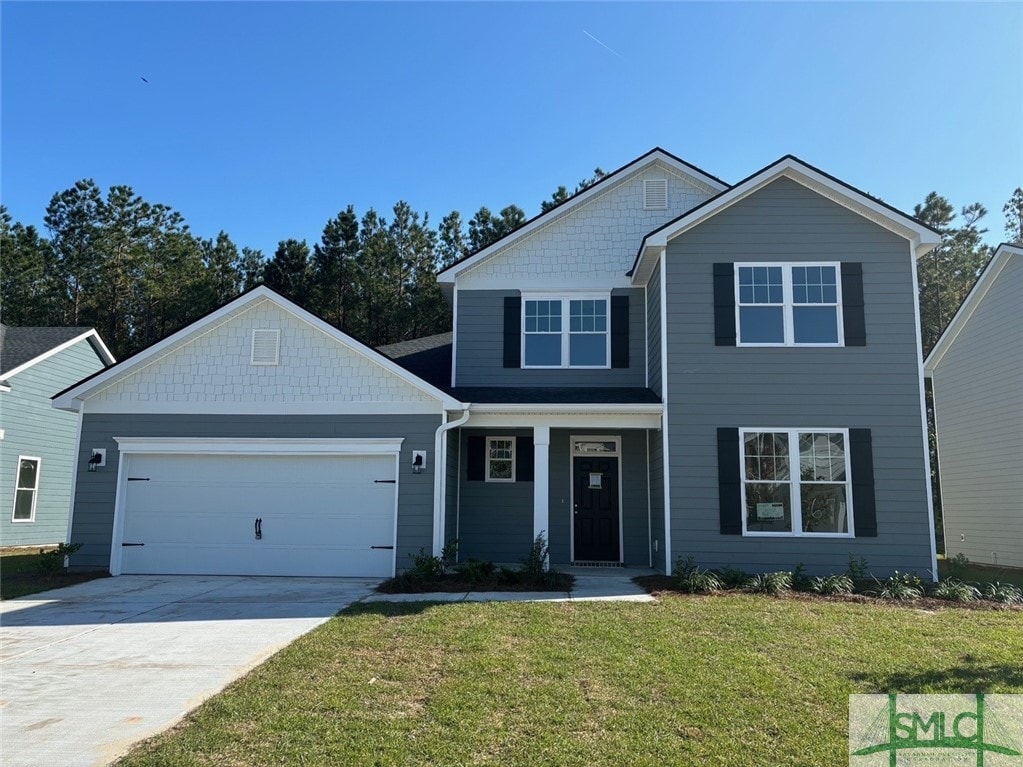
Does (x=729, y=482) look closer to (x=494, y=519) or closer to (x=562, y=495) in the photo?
(x=562, y=495)

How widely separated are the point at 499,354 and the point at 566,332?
4.44ft

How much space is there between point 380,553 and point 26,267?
27.2m

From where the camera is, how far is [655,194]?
14.3 metres

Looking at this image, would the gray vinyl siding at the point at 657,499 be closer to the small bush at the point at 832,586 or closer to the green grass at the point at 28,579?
the small bush at the point at 832,586

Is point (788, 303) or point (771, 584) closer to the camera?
point (771, 584)

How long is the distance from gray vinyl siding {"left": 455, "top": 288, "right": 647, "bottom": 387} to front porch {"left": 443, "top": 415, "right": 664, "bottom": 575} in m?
0.92

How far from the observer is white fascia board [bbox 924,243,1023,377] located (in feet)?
47.2

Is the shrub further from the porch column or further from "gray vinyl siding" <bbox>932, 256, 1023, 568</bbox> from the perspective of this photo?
"gray vinyl siding" <bbox>932, 256, 1023, 568</bbox>

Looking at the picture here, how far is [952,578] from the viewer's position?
10.9 m

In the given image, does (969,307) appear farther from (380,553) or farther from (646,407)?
(380,553)

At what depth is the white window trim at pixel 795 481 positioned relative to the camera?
36.6 feet

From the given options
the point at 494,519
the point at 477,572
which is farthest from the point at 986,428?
the point at 477,572

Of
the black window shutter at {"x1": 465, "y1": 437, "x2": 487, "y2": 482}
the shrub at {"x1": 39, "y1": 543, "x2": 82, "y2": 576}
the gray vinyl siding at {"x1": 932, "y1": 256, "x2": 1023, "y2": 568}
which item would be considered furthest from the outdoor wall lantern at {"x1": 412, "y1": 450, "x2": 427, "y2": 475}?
the gray vinyl siding at {"x1": 932, "y1": 256, "x2": 1023, "y2": 568}

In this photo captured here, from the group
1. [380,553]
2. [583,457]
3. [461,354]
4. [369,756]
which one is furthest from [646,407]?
[369,756]
